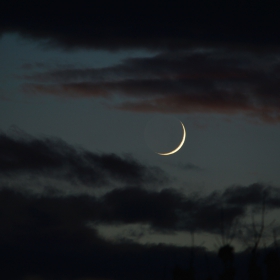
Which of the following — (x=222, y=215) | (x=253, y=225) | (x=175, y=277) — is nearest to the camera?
(x=222, y=215)

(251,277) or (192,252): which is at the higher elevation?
(192,252)

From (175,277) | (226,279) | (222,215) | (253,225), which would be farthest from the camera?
(175,277)

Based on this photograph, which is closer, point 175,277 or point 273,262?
point 273,262

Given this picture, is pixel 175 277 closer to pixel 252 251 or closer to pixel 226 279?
pixel 226 279

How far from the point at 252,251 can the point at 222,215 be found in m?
13.6

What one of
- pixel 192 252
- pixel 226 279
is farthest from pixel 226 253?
pixel 192 252

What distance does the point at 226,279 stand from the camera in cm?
10244

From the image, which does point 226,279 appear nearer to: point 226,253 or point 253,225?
point 226,253

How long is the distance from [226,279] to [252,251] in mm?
7945

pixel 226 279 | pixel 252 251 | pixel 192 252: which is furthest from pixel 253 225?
pixel 192 252

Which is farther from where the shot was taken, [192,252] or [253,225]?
[192,252]

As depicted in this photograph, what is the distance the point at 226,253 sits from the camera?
336 feet

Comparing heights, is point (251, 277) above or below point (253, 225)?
below

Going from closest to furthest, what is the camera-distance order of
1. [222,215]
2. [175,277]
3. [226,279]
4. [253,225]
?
[222,215] → [253,225] → [226,279] → [175,277]
